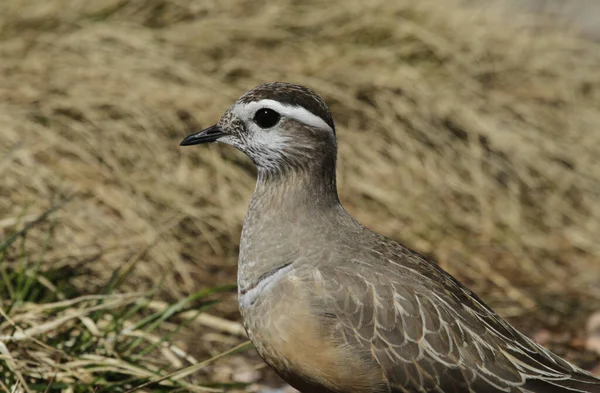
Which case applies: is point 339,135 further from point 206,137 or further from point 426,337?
point 426,337

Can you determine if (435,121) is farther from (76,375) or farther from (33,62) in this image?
(76,375)

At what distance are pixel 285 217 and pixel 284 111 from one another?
21.8 inches

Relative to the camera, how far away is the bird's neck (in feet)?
15.9

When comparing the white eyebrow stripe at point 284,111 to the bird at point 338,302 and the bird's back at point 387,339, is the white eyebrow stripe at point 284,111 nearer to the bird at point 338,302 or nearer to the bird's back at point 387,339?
the bird at point 338,302

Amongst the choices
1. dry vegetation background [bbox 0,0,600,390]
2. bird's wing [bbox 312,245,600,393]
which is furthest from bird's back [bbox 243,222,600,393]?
dry vegetation background [bbox 0,0,600,390]

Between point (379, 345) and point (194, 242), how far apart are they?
349 centimetres

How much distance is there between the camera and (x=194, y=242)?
7.79 meters

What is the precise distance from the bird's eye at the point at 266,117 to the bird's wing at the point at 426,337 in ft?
2.70

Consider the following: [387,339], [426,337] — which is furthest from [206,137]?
[426,337]

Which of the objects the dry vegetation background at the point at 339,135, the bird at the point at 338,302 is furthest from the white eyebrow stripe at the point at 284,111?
the dry vegetation background at the point at 339,135

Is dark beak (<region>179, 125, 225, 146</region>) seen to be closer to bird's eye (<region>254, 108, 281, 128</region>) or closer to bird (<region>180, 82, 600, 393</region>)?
bird (<region>180, 82, 600, 393</region>)

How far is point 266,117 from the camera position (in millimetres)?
4945

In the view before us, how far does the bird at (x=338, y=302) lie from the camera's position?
14.8 ft

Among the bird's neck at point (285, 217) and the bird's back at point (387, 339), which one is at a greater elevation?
the bird's neck at point (285, 217)
